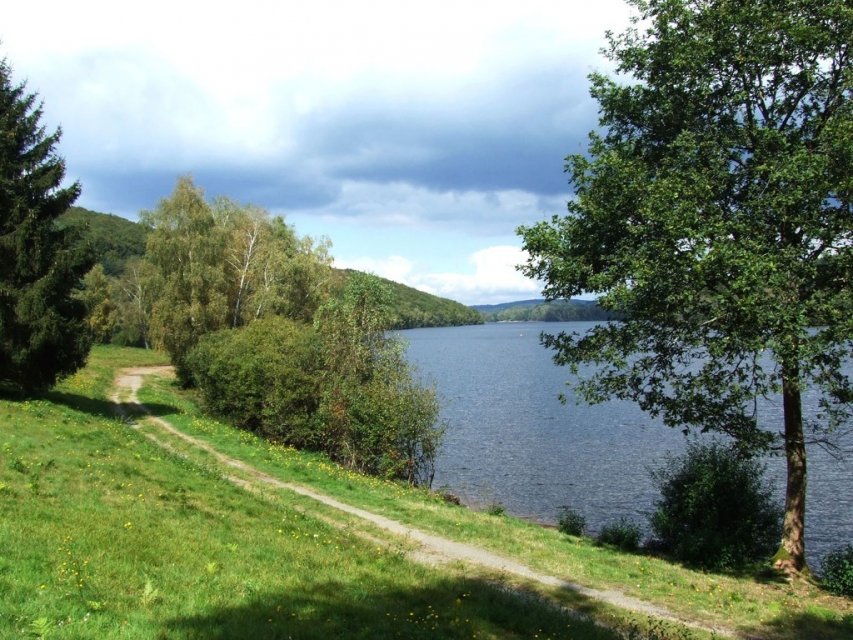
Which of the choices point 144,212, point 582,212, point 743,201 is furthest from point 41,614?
point 144,212

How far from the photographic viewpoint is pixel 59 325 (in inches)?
1023

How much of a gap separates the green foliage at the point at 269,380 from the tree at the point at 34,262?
26.9 feet

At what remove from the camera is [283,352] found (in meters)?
33.4

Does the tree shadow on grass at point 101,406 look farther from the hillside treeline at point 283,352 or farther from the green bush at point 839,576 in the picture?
the green bush at point 839,576

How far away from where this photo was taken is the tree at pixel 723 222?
42.9 ft

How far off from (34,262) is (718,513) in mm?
27092

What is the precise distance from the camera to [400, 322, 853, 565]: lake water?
2586cm

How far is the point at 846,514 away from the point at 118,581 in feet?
83.5

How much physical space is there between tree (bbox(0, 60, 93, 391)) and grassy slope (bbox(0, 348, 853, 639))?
18.4ft

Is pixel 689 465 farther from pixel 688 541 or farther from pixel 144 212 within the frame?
pixel 144 212

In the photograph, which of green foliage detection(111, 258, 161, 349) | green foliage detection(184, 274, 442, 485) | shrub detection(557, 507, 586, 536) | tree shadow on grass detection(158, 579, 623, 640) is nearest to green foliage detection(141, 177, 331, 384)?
green foliage detection(184, 274, 442, 485)

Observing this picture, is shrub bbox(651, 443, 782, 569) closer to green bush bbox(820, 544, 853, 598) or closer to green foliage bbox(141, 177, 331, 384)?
green bush bbox(820, 544, 853, 598)

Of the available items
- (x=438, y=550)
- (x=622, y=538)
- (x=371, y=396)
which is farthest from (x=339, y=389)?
(x=438, y=550)

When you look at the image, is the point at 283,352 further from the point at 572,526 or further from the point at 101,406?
the point at 572,526
